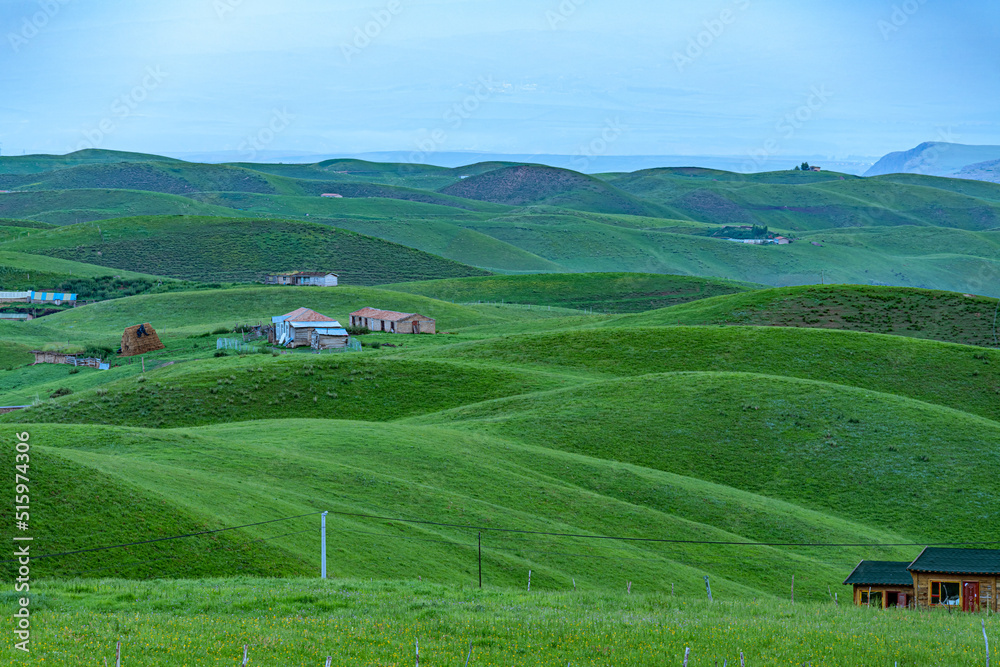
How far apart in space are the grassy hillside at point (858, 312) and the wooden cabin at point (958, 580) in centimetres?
6559

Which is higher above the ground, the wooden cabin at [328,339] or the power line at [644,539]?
the wooden cabin at [328,339]

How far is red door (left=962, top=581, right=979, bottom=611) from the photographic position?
28.0 m

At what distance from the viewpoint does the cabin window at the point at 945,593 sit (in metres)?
28.5

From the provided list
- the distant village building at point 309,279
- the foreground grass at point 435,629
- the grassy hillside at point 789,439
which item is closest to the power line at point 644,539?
the grassy hillside at point 789,439

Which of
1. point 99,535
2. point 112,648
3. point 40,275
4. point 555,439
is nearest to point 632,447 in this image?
point 555,439

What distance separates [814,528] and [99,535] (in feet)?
99.8

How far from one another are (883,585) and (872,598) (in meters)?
1.16

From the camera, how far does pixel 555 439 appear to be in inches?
2120

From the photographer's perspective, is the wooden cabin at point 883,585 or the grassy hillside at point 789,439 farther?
the grassy hillside at point 789,439

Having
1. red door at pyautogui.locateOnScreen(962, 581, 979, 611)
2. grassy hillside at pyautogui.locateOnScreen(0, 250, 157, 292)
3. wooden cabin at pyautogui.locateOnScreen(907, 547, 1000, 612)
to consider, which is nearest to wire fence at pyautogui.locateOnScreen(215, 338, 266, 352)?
wooden cabin at pyautogui.locateOnScreen(907, 547, 1000, 612)

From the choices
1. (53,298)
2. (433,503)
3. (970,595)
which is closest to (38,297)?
(53,298)

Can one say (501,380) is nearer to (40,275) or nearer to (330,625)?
(330,625)

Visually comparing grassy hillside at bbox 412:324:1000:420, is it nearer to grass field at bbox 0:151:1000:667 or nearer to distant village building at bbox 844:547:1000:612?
grass field at bbox 0:151:1000:667

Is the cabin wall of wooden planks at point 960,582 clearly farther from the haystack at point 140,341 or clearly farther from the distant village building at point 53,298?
the distant village building at point 53,298
